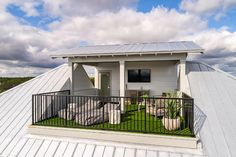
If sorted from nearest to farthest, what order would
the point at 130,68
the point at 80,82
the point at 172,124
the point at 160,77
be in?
the point at 172,124
the point at 80,82
the point at 160,77
the point at 130,68

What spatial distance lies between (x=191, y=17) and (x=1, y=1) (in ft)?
35.7

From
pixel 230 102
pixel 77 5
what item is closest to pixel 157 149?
pixel 230 102

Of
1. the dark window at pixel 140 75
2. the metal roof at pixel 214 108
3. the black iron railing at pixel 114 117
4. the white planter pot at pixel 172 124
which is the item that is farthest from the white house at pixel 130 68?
the white planter pot at pixel 172 124

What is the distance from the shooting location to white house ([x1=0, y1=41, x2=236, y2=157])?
4.83 m

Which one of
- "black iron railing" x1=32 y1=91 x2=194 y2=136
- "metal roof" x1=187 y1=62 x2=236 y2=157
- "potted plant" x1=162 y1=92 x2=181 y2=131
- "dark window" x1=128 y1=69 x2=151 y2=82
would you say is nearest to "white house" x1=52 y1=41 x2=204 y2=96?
"dark window" x1=128 y1=69 x2=151 y2=82

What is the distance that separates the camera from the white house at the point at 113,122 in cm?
483

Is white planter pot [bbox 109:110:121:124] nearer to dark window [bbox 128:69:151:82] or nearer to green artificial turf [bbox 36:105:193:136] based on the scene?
green artificial turf [bbox 36:105:193:136]

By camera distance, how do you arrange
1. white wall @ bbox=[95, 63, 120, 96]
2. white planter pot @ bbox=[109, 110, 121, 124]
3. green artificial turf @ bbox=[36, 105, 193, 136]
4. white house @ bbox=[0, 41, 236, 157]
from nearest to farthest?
white house @ bbox=[0, 41, 236, 157] < green artificial turf @ bbox=[36, 105, 193, 136] < white planter pot @ bbox=[109, 110, 121, 124] < white wall @ bbox=[95, 63, 120, 96]

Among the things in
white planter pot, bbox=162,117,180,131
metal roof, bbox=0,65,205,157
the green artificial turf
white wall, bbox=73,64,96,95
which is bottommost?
metal roof, bbox=0,65,205,157

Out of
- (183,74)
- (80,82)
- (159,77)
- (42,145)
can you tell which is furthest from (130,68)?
(42,145)

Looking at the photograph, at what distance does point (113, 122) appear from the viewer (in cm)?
605

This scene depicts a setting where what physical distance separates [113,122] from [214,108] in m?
3.69

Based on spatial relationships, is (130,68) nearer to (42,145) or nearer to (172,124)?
(172,124)

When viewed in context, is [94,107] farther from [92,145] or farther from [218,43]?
[218,43]
